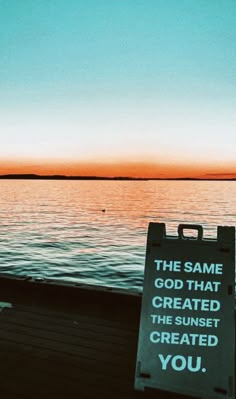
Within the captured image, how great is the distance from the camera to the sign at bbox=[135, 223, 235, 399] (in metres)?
2.85

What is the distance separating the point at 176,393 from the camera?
299 cm

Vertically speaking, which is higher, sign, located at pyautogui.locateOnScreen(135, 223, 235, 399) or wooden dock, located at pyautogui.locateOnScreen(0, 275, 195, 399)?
sign, located at pyautogui.locateOnScreen(135, 223, 235, 399)

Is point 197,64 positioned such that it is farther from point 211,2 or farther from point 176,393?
point 176,393

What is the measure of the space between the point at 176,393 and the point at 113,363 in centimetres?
64

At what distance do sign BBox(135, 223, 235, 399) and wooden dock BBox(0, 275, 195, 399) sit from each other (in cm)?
25

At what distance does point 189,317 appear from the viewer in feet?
9.68

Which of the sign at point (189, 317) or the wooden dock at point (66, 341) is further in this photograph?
the wooden dock at point (66, 341)

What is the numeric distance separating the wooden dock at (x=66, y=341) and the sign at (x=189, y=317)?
25 cm

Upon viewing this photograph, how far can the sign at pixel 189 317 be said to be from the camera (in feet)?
9.34

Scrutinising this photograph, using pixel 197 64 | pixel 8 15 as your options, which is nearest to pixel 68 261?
pixel 197 64

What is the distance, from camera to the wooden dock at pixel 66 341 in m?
3.01

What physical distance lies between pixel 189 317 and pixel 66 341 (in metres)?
1.42

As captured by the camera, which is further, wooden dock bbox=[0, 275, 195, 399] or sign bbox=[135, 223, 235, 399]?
wooden dock bbox=[0, 275, 195, 399]

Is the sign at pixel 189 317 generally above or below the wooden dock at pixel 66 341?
above
